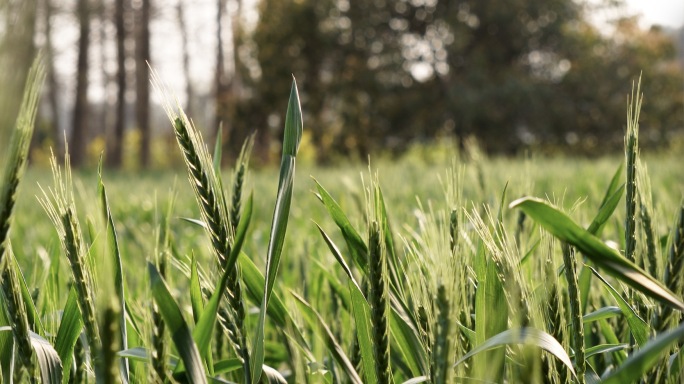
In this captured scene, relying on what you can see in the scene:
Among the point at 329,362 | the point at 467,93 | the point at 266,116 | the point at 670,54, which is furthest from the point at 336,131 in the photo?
the point at 329,362

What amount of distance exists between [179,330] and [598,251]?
0.35 metres

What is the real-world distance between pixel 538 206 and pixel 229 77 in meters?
28.5

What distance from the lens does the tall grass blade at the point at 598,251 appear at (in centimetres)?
56

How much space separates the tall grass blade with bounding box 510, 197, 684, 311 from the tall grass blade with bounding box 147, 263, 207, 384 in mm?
283

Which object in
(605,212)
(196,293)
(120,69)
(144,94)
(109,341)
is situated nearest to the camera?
(109,341)

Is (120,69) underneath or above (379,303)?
above

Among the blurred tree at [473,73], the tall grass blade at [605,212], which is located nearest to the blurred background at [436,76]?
the blurred tree at [473,73]

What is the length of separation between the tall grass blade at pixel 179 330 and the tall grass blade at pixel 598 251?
11.1 inches

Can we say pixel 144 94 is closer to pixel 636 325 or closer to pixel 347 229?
pixel 347 229

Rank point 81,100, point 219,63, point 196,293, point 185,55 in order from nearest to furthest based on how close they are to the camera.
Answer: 1. point 196,293
2. point 81,100
3. point 219,63
4. point 185,55

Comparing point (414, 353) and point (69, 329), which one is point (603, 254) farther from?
point (69, 329)

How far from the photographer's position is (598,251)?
0.58 m

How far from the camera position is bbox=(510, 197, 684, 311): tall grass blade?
0.56 meters

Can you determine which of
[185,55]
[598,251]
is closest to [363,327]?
[598,251]
